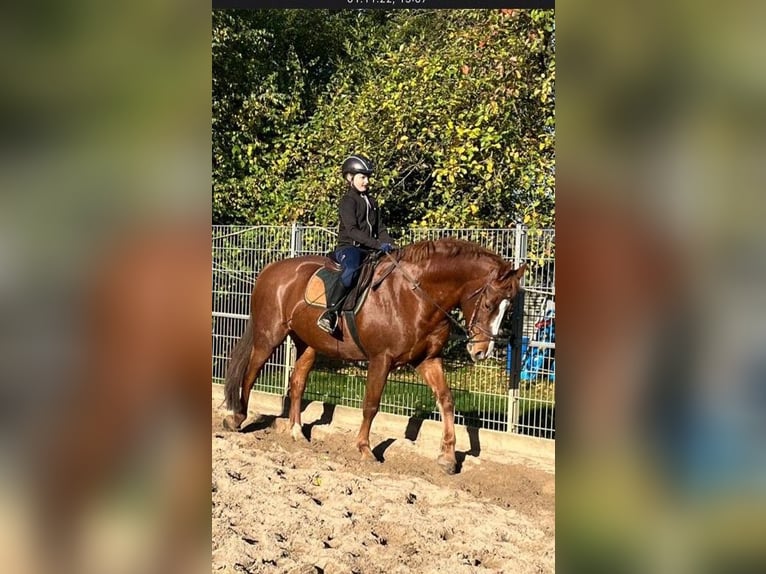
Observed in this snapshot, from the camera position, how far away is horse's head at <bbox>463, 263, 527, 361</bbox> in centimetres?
538

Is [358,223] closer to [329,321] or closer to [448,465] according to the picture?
[329,321]

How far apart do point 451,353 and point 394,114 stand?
2.91 metres

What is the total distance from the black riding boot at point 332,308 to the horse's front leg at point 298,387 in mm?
781

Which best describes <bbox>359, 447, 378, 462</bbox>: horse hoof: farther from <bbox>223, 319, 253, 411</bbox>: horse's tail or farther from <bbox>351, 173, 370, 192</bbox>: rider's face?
<bbox>351, 173, 370, 192</bbox>: rider's face

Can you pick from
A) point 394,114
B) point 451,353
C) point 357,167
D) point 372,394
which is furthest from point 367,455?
point 394,114

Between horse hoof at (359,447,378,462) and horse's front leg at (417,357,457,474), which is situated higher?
horse's front leg at (417,357,457,474)

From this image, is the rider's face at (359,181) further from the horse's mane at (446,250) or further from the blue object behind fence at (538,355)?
the blue object behind fence at (538,355)

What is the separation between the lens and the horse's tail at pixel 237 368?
6.88m

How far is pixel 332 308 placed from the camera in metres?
6.02

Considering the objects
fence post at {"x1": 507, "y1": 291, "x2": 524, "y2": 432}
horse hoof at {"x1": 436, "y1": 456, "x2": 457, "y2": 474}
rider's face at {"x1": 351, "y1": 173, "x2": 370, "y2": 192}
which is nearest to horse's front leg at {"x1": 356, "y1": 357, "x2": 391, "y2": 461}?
horse hoof at {"x1": 436, "y1": 456, "x2": 457, "y2": 474}

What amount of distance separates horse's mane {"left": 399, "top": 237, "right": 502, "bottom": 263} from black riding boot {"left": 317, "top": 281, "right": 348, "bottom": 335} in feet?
2.09
